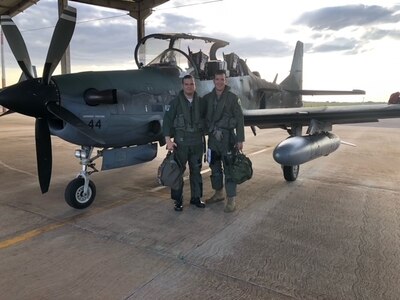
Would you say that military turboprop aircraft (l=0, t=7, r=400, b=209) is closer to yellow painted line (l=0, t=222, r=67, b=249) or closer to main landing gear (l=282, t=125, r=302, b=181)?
main landing gear (l=282, t=125, r=302, b=181)

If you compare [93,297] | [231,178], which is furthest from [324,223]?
[93,297]

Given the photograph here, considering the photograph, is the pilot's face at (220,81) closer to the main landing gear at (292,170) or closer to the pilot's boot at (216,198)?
the pilot's boot at (216,198)

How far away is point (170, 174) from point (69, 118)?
145cm

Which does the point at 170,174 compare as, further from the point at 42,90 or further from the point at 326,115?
the point at 326,115

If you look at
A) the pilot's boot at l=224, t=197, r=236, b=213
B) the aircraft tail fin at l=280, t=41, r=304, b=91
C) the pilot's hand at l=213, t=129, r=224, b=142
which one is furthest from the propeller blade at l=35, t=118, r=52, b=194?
the aircraft tail fin at l=280, t=41, r=304, b=91

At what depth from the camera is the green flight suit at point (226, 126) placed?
15.5 feet

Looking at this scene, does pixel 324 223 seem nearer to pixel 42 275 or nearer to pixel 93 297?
pixel 93 297

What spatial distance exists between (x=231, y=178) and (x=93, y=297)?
2.53 m

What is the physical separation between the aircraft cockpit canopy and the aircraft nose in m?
2.11

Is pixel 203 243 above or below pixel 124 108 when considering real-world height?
below

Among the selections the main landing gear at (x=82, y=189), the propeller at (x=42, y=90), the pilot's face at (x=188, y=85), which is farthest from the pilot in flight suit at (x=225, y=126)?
the main landing gear at (x=82, y=189)

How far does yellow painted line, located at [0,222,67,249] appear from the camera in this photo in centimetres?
363

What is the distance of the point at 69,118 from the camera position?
4.26 m

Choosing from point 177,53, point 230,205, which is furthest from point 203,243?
point 177,53
